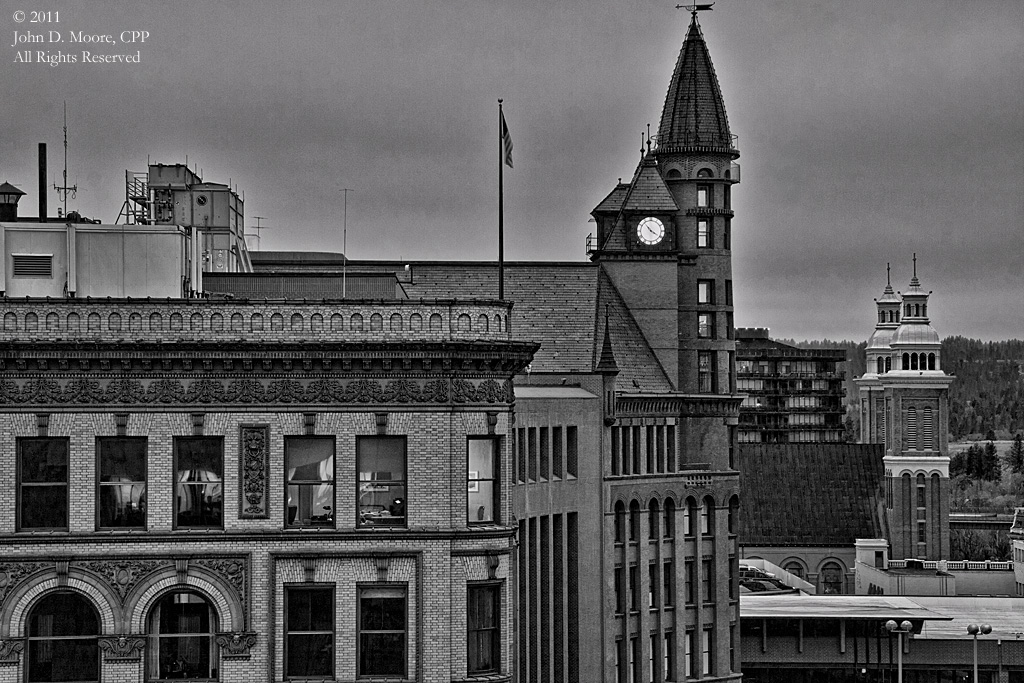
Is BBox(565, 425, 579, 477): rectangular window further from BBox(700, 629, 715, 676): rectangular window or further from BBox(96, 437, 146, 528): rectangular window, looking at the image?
BBox(96, 437, 146, 528): rectangular window

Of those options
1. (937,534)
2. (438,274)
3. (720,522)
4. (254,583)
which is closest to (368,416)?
(254,583)

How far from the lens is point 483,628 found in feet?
163

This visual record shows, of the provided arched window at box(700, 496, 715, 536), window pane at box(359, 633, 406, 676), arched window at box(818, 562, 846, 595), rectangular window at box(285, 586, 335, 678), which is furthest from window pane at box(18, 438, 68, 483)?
arched window at box(818, 562, 846, 595)

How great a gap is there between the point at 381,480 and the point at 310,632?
420 centimetres

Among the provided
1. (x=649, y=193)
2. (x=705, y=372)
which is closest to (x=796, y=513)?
(x=705, y=372)

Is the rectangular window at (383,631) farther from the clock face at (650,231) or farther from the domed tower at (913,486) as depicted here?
the domed tower at (913,486)

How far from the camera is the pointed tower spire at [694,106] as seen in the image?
318 ft

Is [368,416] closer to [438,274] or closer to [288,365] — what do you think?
[288,365]

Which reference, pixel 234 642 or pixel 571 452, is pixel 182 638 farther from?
pixel 571 452

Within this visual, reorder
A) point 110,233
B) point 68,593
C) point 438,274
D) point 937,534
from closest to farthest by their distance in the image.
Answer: point 68,593
point 110,233
point 438,274
point 937,534

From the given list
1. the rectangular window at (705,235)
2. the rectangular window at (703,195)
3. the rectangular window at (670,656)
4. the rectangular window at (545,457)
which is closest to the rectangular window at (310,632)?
the rectangular window at (545,457)

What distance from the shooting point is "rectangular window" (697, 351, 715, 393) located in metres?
96.2

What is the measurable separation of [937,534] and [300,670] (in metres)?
155

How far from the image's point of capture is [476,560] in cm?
4931
